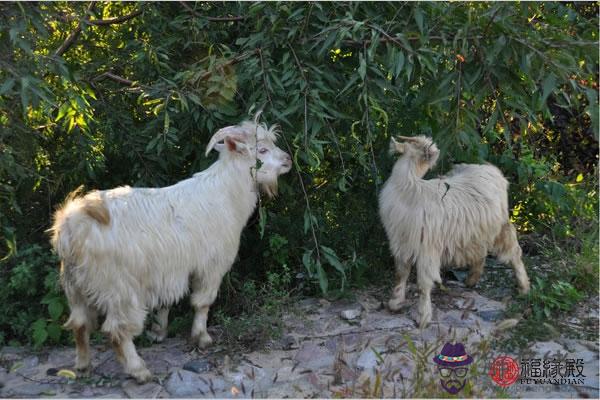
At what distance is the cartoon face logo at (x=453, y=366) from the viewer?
13.2ft

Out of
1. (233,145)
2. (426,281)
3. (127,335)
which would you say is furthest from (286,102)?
(127,335)

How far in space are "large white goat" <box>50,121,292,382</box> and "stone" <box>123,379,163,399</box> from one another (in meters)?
0.07

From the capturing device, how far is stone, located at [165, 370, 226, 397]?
445 centimetres

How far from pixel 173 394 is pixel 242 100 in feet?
8.08

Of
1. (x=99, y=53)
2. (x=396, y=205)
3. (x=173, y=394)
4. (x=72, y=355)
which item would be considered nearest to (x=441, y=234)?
(x=396, y=205)

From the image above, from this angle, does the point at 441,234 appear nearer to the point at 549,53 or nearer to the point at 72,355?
the point at 549,53

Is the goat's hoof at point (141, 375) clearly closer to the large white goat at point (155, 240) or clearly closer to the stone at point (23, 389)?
the large white goat at point (155, 240)

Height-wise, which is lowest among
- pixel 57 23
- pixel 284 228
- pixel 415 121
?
pixel 284 228

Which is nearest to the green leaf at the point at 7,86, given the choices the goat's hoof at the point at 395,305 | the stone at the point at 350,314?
the stone at the point at 350,314

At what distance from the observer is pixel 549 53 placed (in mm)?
4094

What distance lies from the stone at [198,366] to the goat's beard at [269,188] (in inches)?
57.2

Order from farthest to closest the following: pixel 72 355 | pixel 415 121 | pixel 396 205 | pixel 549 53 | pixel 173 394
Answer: pixel 415 121 → pixel 396 205 → pixel 72 355 → pixel 173 394 → pixel 549 53

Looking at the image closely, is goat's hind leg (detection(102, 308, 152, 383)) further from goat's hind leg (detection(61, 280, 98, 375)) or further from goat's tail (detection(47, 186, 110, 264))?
goat's tail (detection(47, 186, 110, 264))

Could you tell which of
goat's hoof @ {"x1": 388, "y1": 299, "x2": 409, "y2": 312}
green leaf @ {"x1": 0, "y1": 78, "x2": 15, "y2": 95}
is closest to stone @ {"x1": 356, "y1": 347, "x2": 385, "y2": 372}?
goat's hoof @ {"x1": 388, "y1": 299, "x2": 409, "y2": 312}
